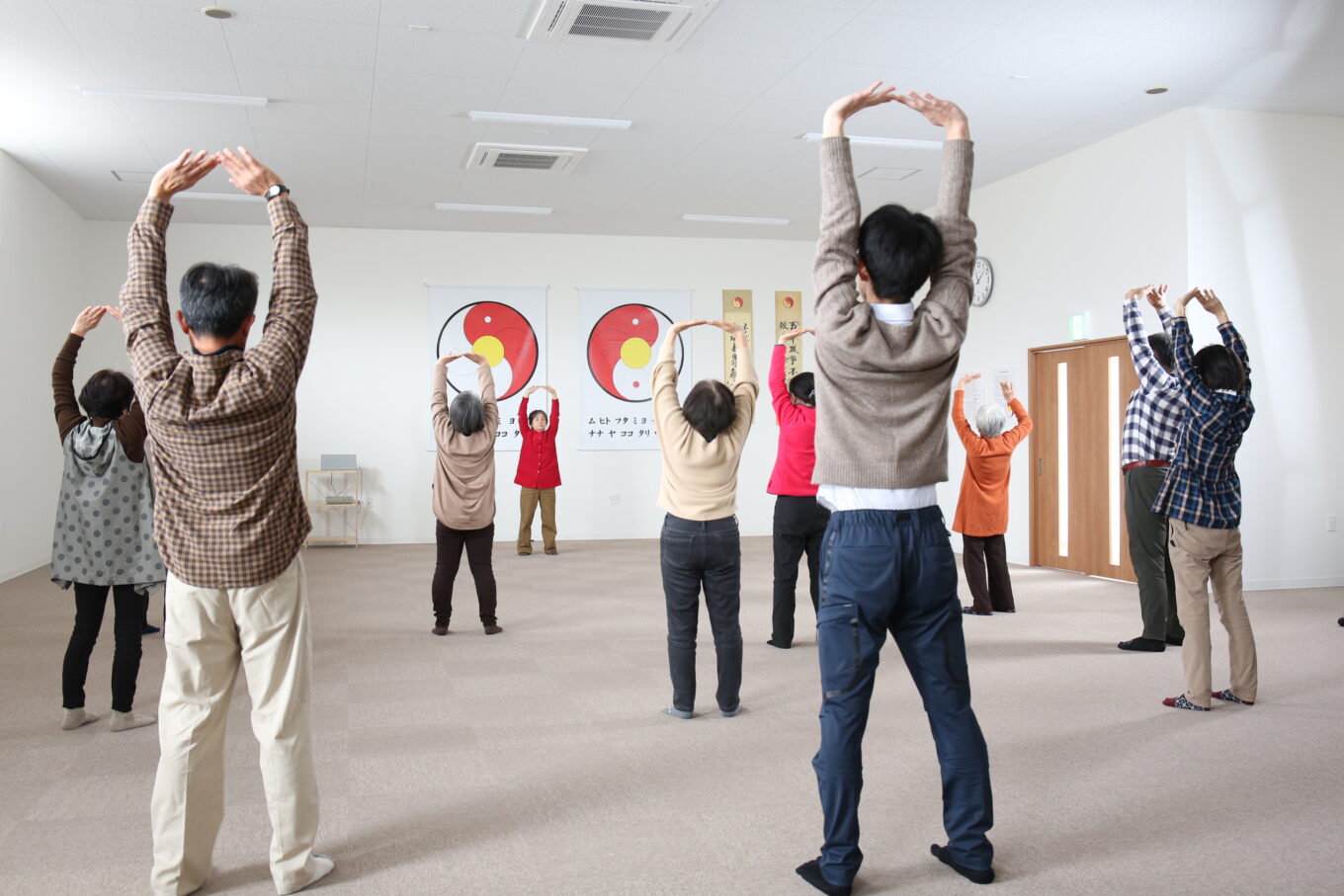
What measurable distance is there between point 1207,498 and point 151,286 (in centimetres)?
368

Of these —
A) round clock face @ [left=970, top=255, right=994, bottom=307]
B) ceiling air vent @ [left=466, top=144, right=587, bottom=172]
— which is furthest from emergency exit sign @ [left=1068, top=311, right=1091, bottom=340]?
ceiling air vent @ [left=466, top=144, right=587, bottom=172]

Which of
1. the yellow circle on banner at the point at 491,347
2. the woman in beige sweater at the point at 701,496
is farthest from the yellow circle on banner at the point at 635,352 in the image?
the woman in beige sweater at the point at 701,496

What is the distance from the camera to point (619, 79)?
Result: 6465 mm

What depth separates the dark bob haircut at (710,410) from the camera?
3844 millimetres

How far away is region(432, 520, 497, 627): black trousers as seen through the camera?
5719mm

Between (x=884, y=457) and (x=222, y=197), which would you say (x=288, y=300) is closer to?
(x=884, y=457)

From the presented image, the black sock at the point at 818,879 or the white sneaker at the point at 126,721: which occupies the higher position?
the white sneaker at the point at 126,721

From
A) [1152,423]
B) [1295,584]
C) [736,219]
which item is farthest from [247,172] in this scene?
[736,219]

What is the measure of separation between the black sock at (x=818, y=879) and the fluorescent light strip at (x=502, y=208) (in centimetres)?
844

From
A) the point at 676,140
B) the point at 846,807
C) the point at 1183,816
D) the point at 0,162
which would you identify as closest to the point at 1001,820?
the point at 1183,816

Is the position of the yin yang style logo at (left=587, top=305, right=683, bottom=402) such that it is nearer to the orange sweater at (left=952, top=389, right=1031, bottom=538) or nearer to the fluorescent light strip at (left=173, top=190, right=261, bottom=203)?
the fluorescent light strip at (left=173, top=190, right=261, bottom=203)

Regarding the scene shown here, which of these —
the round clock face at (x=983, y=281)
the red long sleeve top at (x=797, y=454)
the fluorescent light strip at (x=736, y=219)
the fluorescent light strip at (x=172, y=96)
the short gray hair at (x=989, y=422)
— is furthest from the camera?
the fluorescent light strip at (x=736, y=219)

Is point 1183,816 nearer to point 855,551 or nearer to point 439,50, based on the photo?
point 855,551

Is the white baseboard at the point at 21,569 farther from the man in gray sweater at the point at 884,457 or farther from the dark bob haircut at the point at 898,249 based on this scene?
the dark bob haircut at the point at 898,249
